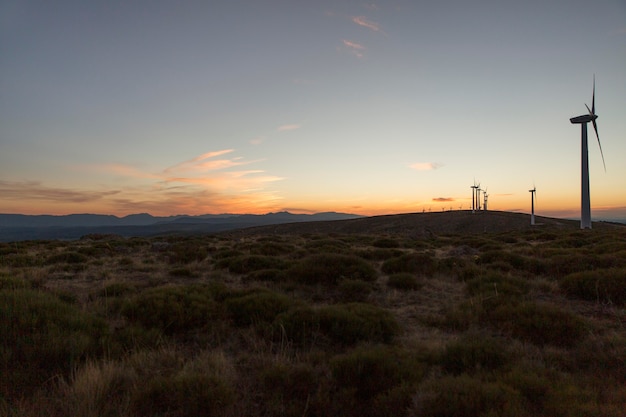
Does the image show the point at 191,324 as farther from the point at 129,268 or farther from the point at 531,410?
the point at 129,268

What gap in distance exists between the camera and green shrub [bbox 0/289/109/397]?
4.86m

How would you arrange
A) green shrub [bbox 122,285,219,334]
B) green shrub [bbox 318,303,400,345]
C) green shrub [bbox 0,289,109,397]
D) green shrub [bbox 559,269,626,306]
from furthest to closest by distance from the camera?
green shrub [bbox 559,269,626,306]
green shrub [bbox 122,285,219,334]
green shrub [bbox 318,303,400,345]
green shrub [bbox 0,289,109,397]

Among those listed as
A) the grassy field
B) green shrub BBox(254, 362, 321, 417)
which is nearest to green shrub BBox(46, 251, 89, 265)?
the grassy field

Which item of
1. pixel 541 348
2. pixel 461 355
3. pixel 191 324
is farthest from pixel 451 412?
pixel 191 324

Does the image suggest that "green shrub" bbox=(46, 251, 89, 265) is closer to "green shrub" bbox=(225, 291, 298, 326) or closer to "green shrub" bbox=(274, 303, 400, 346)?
"green shrub" bbox=(225, 291, 298, 326)

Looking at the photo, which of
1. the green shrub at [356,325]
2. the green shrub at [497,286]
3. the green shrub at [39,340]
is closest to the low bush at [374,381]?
the green shrub at [356,325]

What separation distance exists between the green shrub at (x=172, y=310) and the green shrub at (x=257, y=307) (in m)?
0.48

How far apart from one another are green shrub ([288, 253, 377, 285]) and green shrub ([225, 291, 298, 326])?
132 inches

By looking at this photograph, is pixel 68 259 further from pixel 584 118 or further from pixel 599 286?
pixel 584 118

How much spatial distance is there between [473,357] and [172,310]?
21.1 ft

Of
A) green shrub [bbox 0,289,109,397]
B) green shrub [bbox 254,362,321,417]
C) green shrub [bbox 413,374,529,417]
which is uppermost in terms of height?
green shrub [bbox 0,289,109,397]

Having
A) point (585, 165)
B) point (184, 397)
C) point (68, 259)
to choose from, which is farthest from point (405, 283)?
point (585, 165)

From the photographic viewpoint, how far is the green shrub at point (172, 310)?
24.6 feet

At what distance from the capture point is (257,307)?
8180 millimetres
